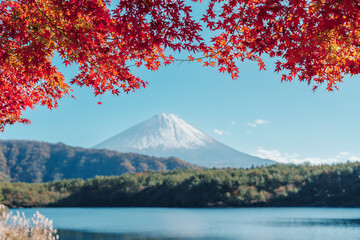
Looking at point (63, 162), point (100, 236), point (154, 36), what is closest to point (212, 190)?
point (100, 236)

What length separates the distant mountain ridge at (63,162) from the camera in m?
118

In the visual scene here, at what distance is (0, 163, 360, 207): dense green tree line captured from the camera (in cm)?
4722

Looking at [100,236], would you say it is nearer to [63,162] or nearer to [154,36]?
[154,36]

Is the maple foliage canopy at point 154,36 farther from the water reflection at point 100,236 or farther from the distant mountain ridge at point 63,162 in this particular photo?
the distant mountain ridge at point 63,162

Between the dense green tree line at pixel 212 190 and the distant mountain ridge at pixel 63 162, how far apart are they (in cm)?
5649

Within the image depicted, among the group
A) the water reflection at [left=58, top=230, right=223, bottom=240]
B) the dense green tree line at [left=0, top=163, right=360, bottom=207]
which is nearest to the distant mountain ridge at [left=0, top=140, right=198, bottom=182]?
the dense green tree line at [left=0, top=163, right=360, bottom=207]

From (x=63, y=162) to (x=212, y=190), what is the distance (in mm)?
95017

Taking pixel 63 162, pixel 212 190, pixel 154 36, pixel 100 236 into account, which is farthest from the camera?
pixel 63 162

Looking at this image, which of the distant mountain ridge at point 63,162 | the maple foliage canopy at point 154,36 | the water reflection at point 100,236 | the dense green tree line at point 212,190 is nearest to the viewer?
the maple foliage canopy at point 154,36

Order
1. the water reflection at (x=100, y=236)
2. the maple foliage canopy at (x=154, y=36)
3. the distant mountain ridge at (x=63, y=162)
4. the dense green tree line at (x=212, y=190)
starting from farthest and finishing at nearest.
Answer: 1. the distant mountain ridge at (x=63, y=162)
2. the dense green tree line at (x=212, y=190)
3. the water reflection at (x=100, y=236)
4. the maple foliage canopy at (x=154, y=36)

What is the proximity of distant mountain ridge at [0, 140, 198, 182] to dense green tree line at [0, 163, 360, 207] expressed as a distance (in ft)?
185

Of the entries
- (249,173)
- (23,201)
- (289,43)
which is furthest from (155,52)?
(23,201)

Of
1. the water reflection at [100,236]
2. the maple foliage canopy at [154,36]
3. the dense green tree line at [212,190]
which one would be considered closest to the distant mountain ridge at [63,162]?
the dense green tree line at [212,190]

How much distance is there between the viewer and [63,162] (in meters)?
134
